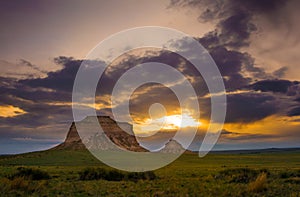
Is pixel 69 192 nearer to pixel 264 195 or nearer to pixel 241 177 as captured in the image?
pixel 264 195

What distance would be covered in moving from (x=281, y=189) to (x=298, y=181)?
22.3 feet

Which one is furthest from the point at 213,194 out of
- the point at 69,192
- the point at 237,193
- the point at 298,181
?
the point at 298,181

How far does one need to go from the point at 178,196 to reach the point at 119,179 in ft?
50.6

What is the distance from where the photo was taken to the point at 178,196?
20.2 m

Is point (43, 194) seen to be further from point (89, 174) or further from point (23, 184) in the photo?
point (89, 174)

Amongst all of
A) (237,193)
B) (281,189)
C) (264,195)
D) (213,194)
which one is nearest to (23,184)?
(213,194)

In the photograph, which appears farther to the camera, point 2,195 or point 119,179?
point 119,179

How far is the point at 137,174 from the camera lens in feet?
120

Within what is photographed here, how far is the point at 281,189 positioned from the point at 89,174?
1984 centimetres

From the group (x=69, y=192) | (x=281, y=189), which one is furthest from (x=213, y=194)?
(x=69, y=192)

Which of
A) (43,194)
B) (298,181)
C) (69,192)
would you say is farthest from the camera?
(298,181)

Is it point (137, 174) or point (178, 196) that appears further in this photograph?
point (137, 174)

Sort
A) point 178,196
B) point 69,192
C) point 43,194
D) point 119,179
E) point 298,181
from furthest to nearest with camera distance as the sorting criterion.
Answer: point 119,179 < point 298,181 < point 69,192 < point 43,194 < point 178,196

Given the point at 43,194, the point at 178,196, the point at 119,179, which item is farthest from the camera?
the point at 119,179
